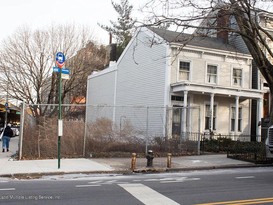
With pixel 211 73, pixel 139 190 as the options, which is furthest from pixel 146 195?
pixel 211 73

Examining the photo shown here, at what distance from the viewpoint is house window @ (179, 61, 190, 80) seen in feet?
79.1

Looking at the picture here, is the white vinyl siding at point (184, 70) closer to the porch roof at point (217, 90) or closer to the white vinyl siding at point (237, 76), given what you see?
the porch roof at point (217, 90)

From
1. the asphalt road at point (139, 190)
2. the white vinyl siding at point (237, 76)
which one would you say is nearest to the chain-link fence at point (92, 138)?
the asphalt road at point (139, 190)

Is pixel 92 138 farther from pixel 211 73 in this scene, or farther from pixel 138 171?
pixel 211 73

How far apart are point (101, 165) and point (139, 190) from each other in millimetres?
5182

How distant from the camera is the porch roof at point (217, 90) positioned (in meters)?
22.4

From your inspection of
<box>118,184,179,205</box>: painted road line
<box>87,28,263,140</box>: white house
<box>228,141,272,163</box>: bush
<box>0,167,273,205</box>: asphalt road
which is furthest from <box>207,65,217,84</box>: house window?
<box>118,184,179,205</box>: painted road line

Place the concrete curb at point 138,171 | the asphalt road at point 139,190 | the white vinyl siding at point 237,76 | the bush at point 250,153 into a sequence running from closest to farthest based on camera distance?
the asphalt road at point 139,190 < the concrete curb at point 138,171 < the bush at point 250,153 < the white vinyl siding at point 237,76

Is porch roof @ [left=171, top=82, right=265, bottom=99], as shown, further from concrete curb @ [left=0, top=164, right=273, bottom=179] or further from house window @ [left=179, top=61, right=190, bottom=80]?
concrete curb @ [left=0, top=164, right=273, bottom=179]

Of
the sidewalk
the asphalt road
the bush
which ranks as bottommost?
the asphalt road

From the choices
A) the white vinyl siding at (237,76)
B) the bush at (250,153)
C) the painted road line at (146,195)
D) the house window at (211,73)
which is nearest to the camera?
the painted road line at (146,195)

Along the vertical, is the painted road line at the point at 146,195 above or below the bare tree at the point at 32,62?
below

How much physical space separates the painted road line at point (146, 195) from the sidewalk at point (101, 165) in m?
3.38

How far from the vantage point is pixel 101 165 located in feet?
46.2
